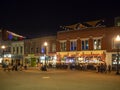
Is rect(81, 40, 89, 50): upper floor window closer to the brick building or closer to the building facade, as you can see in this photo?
the brick building

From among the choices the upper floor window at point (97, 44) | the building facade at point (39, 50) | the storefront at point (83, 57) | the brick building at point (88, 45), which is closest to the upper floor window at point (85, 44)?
the brick building at point (88, 45)

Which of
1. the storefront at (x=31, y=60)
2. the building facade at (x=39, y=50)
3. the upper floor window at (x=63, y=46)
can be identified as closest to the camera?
the upper floor window at (x=63, y=46)

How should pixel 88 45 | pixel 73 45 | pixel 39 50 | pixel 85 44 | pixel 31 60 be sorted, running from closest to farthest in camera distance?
pixel 88 45
pixel 85 44
pixel 73 45
pixel 39 50
pixel 31 60

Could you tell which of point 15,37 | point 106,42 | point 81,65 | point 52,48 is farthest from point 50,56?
point 15,37

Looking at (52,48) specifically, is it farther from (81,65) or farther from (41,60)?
(81,65)

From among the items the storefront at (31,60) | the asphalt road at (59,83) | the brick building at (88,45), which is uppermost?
the brick building at (88,45)

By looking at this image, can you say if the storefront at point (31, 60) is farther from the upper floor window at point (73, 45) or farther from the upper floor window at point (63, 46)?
the upper floor window at point (73, 45)

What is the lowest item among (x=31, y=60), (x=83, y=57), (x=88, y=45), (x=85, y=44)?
(x=31, y=60)

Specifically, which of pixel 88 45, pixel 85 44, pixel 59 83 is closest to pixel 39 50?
pixel 85 44

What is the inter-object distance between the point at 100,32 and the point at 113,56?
5246 millimetres

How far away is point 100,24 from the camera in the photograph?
55.7 metres

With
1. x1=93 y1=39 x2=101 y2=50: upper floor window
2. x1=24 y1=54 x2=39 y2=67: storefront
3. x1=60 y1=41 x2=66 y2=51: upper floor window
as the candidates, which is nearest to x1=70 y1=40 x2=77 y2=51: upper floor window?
x1=60 y1=41 x2=66 y2=51: upper floor window

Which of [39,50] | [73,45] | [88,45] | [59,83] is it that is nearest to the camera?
[59,83]

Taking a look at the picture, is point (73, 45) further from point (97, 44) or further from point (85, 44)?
point (97, 44)
